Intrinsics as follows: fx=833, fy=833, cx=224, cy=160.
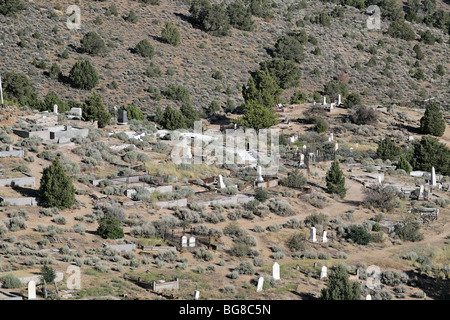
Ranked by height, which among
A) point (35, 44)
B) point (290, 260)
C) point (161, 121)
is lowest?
point (290, 260)

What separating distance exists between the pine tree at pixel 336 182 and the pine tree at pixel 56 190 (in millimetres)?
15413

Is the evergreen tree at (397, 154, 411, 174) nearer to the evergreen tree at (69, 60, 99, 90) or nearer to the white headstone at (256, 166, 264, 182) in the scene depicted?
the white headstone at (256, 166, 264, 182)

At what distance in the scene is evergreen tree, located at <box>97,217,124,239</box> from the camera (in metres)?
35.1

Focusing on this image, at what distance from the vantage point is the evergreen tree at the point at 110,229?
3509 cm

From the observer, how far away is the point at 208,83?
84.6 metres

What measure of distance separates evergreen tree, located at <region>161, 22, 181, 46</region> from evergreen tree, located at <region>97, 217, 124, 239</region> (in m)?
56.1

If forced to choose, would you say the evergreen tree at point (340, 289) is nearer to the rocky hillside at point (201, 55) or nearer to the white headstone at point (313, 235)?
the white headstone at point (313, 235)

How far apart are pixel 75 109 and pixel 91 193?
2115cm

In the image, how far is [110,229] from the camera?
35.2 meters

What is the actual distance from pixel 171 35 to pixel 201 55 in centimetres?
388

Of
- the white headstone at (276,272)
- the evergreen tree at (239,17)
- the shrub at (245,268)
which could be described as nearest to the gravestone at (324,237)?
the shrub at (245,268)

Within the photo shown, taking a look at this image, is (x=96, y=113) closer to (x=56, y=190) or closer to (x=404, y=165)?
(x=56, y=190)

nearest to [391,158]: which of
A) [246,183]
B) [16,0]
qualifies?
[246,183]

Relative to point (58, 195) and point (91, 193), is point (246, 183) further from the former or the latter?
point (58, 195)
